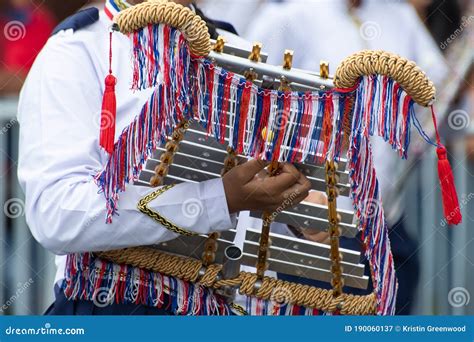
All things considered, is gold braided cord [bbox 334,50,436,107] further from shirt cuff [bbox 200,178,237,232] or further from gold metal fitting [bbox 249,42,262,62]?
shirt cuff [bbox 200,178,237,232]

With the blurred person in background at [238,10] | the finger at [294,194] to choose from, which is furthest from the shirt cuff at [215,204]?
the blurred person in background at [238,10]

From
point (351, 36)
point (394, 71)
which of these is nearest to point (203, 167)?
point (394, 71)

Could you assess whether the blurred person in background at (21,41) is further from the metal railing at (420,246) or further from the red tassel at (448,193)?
the red tassel at (448,193)

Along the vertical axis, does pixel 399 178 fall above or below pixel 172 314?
above

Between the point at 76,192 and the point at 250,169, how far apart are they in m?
0.37

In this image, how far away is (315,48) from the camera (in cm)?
404

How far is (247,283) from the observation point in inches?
105

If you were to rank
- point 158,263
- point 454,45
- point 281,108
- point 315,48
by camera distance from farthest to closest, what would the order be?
point 454,45 < point 315,48 < point 158,263 < point 281,108

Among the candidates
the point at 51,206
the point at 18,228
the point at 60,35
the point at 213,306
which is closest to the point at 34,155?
the point at 51,206

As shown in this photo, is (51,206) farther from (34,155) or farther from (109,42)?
(109,42)

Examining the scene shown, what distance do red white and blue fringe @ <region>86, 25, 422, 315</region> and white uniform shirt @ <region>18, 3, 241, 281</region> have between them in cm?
5

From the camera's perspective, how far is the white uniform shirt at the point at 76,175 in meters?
2.49

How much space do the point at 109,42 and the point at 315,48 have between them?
1.50 m

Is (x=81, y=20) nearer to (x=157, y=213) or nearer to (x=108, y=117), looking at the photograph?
(x=108, y=117)
